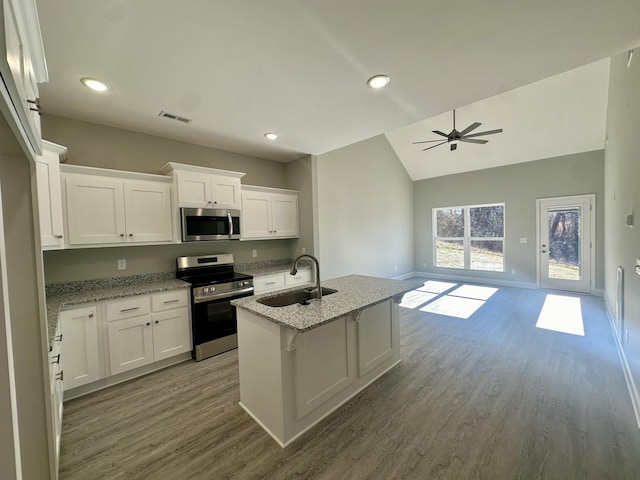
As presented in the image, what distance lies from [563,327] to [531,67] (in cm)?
356

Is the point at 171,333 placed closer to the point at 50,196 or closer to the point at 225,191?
the point at 50,196

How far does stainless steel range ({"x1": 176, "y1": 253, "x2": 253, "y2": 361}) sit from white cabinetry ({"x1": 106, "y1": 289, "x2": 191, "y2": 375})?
130mm

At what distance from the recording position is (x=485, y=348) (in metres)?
3.16

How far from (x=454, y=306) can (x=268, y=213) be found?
3.71 meters

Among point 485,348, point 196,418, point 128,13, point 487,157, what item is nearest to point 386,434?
point 196,418

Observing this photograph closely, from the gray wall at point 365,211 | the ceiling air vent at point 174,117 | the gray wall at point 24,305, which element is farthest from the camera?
the gray wall at point 365,211

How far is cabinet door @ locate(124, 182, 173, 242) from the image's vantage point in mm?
2857

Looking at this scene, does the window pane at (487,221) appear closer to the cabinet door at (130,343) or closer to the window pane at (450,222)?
the window pane at (450,222)

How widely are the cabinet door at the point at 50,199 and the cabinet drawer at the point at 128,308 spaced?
2.34ft

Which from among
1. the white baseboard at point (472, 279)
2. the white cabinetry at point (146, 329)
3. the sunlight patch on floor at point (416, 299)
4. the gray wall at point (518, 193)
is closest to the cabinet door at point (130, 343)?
the white cabinetry at point (146, 329)

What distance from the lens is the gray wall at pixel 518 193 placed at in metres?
5.25

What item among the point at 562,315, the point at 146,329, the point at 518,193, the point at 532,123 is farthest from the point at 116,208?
the point at 518,193

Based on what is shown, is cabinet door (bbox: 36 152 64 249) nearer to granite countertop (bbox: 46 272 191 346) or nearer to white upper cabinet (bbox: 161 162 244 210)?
granite countertop (bbox: 46 272 191 346)

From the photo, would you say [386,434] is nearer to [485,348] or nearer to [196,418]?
[196,418]
